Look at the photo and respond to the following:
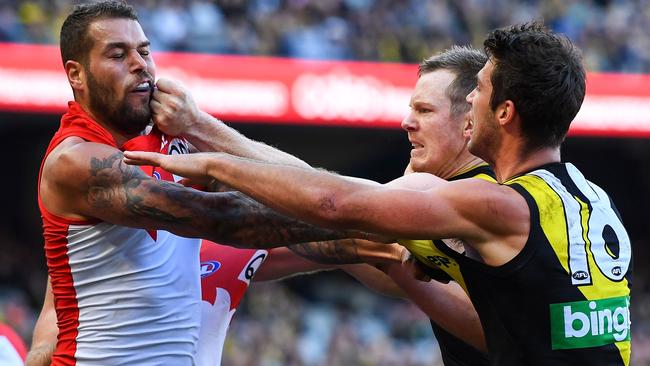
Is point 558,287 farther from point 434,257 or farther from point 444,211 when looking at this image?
point 434,257

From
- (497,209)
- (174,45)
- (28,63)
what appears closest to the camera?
(497,209)

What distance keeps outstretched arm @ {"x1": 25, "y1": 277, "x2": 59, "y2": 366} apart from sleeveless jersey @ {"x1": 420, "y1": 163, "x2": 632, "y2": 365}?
217 cm

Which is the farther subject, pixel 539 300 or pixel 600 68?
pixel 600 68

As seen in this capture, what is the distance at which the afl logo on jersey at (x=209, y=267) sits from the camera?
5.50 m

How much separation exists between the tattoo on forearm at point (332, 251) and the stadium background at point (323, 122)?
834cm

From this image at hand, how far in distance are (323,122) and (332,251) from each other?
31.9ft

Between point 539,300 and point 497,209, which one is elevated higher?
point 497,209

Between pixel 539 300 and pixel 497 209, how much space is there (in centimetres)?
35

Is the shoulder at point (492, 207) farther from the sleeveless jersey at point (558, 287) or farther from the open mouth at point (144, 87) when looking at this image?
the open mouth at point (144, 87)

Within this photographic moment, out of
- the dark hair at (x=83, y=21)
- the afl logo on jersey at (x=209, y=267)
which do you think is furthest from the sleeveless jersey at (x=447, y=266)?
the dark hair at (x=83, y=21)

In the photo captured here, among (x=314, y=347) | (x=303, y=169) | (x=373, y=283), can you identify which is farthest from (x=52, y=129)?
(x=303, y=169)

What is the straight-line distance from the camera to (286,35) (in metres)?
15.4

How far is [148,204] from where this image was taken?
429 cm

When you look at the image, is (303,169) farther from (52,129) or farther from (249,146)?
(52,129)
